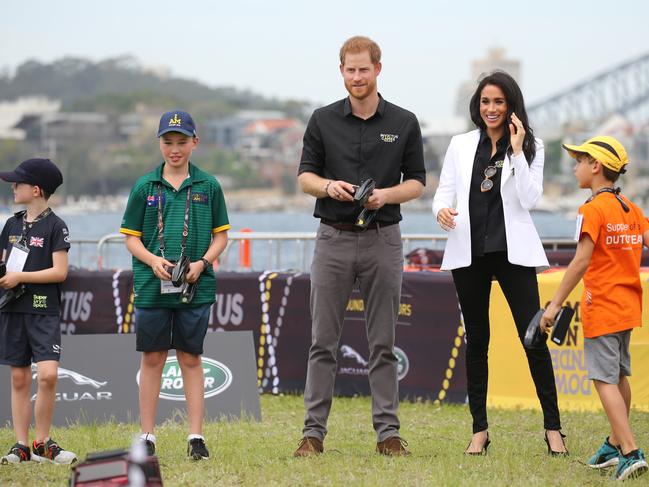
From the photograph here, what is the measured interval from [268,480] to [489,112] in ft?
6.93

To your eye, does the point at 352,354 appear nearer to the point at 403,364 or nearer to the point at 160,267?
the point at 403,364

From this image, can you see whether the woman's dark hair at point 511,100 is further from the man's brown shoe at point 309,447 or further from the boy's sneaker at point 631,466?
the man's brown shoe at point 309,447

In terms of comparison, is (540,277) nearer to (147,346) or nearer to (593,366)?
(593,366)

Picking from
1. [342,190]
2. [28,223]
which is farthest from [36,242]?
[342,190]

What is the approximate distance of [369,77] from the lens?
528cm

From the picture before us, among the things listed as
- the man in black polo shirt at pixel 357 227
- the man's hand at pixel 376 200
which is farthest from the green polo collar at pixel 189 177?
the man's hand at pixel 376 200

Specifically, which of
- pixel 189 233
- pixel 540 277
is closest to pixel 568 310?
pixel 189 233

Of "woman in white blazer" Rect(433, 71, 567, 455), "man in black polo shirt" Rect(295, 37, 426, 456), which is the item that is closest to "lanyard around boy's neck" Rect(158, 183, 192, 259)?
"man in black polo shirt" Rect(295, 37, 426, 456)

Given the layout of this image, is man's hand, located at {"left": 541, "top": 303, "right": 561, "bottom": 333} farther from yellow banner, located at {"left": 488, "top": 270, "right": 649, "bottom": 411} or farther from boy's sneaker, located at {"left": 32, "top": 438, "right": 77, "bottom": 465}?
yellow banner, located at {"left": 488, "top": 270, "right": 649, "bottom": 411}

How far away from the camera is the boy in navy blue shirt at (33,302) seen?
18.2 feet

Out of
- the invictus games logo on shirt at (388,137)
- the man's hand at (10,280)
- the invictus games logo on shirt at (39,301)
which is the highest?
the invictus games logo on shirt at (388,137)

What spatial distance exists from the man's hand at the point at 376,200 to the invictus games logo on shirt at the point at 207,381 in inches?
96.5

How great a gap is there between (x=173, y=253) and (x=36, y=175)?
92 cm

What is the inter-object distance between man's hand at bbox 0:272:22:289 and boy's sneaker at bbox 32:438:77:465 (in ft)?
2.73
